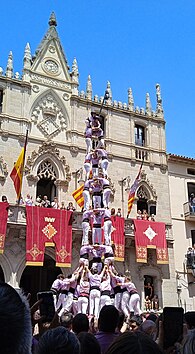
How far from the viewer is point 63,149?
24.5 m

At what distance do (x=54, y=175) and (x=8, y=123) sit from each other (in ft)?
13.3

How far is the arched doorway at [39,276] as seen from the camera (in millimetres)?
22844

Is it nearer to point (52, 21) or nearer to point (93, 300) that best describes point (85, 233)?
point (93, 300)

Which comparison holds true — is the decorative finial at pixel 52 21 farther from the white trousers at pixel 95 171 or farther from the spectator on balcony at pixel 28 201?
the white trousers at pixel 95 171

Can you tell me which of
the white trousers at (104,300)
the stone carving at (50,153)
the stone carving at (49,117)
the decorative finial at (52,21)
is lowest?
the white trousers at (104,300)

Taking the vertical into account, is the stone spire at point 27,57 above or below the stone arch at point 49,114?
above

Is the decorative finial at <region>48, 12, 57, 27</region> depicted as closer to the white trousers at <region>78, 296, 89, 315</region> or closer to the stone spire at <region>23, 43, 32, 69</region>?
the stone spire at <region>23, 43, 32, 69</region>

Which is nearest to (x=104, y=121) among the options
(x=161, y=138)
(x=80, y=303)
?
(x=161, y=138)

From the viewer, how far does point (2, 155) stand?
888 inches

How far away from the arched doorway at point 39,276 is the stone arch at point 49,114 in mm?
7694

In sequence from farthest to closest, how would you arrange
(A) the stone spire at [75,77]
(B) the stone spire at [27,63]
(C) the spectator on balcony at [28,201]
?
1. (A) the stone spire at [75,77]
2. (B) the stone spire at [27,63]
3. (C) the spectator on balcony at [28,201]

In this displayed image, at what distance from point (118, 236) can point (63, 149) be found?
6.33 metres

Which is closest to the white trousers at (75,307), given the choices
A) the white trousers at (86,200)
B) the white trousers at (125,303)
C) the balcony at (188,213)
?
the white trousers at (125,303)

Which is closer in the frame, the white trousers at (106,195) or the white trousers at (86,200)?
the white trousers at (106,195)
